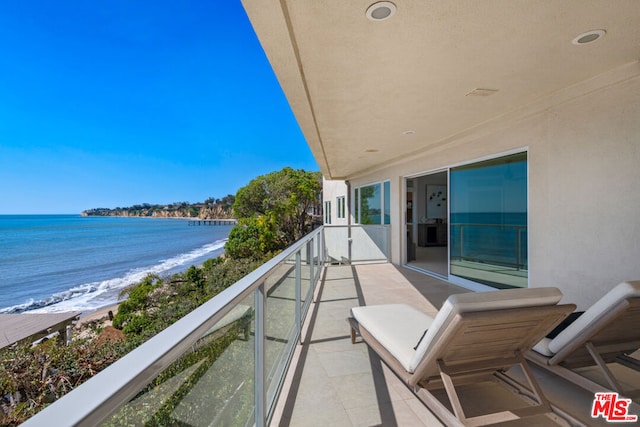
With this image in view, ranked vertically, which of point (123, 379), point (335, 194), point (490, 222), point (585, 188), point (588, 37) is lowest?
point (123, 379)

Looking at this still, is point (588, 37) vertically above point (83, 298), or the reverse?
point (588, 37)

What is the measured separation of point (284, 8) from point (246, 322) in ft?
6.35

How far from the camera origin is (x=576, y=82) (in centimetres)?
330

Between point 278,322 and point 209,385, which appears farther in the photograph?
point 278,322

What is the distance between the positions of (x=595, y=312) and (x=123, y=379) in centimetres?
266

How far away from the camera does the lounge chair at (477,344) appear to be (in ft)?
5.71

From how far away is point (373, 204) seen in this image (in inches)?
390

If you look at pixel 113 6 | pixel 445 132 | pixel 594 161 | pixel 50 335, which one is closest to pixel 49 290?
pixel 50 335

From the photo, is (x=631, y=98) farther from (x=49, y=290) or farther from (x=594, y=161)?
(x=49, y=290)

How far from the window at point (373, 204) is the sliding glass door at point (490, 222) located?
2.77 m

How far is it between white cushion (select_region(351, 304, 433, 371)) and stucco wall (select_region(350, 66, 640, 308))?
1.98 metres

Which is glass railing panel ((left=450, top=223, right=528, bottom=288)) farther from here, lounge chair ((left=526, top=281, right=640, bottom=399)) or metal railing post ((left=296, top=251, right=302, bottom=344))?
metal railing post ((left=296, top=251, right=302, bottom=344))

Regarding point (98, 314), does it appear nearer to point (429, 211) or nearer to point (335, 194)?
point (335, 194)

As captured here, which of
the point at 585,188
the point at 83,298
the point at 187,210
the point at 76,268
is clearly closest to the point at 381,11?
the point at 585,188
